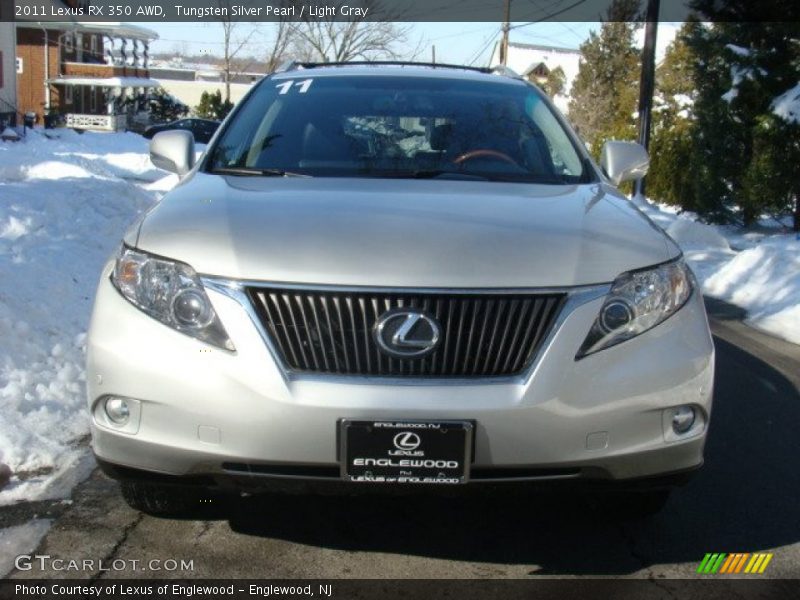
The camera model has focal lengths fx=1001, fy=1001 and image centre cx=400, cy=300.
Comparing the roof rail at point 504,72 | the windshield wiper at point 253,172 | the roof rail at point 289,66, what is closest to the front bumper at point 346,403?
the windshield wiper at point 253,172

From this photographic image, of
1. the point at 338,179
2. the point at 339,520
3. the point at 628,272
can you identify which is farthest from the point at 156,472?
the point at 628,272

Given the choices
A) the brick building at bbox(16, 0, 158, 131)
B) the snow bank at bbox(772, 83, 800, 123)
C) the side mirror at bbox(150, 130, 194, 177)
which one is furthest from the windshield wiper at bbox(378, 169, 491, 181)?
the brick building at bbox(16, 0, 158, 131)

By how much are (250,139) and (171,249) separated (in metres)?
1.38

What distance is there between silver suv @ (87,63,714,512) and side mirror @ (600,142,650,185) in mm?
1394

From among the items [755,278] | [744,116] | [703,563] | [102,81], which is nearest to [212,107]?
[102,81]

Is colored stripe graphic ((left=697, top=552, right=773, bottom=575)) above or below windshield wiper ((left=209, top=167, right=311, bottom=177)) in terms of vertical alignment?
below

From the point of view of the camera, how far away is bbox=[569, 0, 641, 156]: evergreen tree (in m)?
37.9

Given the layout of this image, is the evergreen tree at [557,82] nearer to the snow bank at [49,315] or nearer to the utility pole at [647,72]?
the utility pole at [647,72]

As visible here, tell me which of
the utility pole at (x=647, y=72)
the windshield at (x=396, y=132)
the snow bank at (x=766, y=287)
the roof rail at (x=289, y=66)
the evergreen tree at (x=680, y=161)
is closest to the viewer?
the windshield at (x=396, y=132)

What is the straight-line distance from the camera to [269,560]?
11.3ft

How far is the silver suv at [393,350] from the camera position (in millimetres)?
2947

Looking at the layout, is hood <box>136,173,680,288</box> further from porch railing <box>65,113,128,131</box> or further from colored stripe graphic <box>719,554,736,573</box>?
porch railing <box>65,113,128,131</box>

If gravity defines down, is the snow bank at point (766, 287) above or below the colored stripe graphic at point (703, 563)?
below

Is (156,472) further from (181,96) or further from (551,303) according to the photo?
(181,96)
